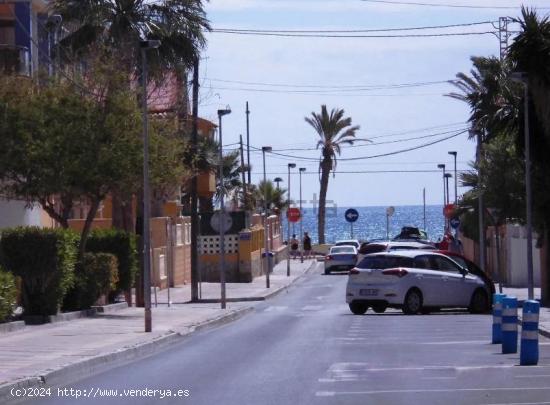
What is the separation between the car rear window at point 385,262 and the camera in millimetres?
27906

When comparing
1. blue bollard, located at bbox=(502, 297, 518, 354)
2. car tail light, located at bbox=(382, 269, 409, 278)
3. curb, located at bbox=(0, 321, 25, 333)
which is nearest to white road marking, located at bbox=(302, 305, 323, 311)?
car tail light, located at bbox=(382, 269, 409, 278)

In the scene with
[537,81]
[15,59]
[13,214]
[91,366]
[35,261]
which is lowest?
[91,366]

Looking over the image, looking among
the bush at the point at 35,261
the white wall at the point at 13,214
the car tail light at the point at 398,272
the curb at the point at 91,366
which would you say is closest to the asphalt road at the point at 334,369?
the curb at the point at 91,366

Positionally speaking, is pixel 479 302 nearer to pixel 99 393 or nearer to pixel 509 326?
pixel 509 326

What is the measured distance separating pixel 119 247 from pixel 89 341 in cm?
1125

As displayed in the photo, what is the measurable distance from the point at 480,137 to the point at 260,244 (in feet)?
56.4

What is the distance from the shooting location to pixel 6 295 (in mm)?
21734

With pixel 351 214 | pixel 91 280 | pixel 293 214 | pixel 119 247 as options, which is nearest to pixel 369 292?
pixel 91 280

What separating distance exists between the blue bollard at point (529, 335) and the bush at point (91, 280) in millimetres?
14818

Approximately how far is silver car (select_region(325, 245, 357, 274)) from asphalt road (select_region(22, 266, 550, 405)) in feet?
107

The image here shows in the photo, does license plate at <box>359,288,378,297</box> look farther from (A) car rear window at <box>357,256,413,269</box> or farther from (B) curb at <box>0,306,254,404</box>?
(B) curb at <box>0,306,254,404</box>

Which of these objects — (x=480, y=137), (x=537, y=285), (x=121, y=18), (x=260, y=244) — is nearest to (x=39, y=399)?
(x=121, y=18)

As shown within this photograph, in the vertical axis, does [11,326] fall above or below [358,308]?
above

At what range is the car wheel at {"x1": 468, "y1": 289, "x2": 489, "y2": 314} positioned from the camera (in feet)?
94.4
